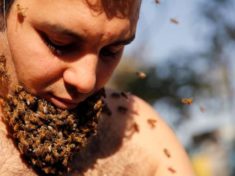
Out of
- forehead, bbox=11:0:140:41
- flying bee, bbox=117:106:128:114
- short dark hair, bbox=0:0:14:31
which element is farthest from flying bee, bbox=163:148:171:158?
short dark hair, bbox=0:0:14:31

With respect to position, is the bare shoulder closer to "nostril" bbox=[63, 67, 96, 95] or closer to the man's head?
the man's head

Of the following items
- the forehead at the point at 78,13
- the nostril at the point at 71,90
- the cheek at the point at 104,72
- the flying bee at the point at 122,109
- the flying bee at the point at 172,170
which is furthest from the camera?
the flying bee at the point at 122,109

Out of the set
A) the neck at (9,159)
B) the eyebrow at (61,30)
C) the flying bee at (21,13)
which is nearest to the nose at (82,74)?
the eyebrow at (61,30)

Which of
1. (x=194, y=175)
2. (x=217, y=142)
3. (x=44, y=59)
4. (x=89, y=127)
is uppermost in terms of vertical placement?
(x=44, y=59)

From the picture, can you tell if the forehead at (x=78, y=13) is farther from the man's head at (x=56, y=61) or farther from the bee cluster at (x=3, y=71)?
the bee cluster at (x=3, y=71)

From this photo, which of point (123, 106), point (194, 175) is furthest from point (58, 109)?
point (194, 175)

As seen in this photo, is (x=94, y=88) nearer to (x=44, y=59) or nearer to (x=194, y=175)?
(x=44, y=59)

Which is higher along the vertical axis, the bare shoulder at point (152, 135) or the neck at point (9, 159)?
the neck at point (9, 159)

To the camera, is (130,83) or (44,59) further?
(130,83)

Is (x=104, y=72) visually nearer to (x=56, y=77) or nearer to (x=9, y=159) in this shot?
(x=56, y=77)
